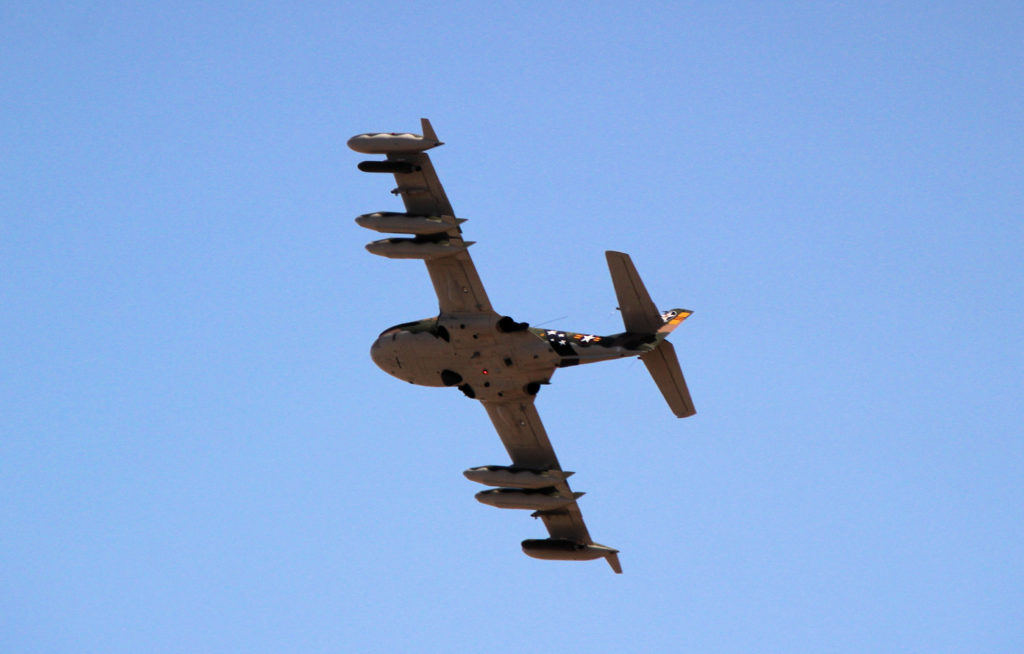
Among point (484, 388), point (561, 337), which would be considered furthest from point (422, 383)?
point (561, 337)

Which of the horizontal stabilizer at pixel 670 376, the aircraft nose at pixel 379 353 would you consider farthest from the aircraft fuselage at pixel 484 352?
the horizontal stabilizer at pixel 670 376

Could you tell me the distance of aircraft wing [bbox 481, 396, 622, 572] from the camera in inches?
2776

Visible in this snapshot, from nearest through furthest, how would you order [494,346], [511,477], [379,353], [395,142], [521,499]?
[395,142]
[494,346]
[379,353]
[511,477]
[521,499]

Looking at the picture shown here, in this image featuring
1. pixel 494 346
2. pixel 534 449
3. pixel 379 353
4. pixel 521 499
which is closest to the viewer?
pixel 494 346

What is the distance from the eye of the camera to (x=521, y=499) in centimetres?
7006

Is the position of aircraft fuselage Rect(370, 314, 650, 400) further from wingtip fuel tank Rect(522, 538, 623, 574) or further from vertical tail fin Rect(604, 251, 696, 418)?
wingtip fuel tank Rect(522, 538, 623, 574)

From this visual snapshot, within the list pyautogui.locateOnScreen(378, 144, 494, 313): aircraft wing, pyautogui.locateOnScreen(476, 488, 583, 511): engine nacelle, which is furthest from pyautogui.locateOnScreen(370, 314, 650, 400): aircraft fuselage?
pyautogui.locateOnScreen(476, 488, 583, 511): engine nacelle

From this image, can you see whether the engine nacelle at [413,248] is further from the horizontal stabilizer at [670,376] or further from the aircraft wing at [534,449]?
the horizontal stabilizer at [670,376]

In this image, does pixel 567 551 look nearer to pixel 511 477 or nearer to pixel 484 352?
pixel 511 477

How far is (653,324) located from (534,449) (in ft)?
35.2

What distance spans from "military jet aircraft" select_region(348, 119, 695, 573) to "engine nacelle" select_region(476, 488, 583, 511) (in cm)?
5

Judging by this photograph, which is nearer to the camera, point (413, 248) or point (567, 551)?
point (413, 248)

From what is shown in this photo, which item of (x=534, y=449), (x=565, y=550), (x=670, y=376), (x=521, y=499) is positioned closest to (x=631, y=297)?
(x=670, y=376)

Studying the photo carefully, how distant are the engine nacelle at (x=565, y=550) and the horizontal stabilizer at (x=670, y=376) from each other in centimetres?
953
